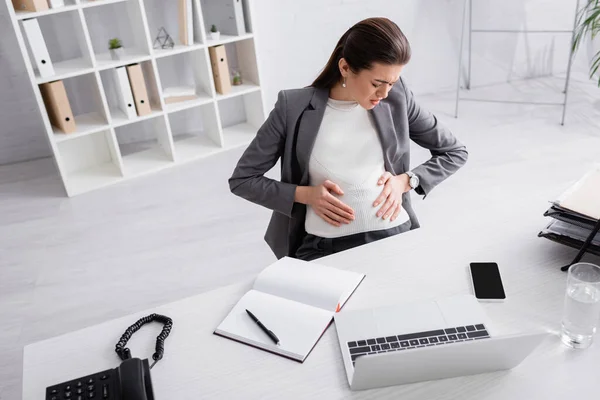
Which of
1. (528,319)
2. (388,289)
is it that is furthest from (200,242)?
(528,319)

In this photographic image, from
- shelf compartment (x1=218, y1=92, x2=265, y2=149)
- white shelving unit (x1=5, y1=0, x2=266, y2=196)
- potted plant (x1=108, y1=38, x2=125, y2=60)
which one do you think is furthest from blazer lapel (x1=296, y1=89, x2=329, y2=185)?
shelf compartment (x1=218, y1=92, x2=265, y2=149)

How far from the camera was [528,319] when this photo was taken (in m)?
1.20

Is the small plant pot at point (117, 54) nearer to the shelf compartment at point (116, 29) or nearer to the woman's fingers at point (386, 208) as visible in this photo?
the shelf compartment at point (116, 29)

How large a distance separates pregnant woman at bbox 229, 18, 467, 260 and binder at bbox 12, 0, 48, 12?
1805 millimetres

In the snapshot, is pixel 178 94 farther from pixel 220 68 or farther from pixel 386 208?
pixel 386 208

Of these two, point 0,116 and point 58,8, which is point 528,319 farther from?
point 0,116

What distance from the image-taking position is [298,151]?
1620mm

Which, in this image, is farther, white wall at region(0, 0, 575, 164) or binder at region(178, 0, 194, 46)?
white wall at region(0, 0, 575, 164)

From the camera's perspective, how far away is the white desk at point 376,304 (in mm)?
1065

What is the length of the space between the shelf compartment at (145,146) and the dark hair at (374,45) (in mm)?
2089

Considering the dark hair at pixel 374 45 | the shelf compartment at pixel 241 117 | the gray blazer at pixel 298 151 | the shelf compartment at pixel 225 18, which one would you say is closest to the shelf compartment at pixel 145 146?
the shelf compartment at pixel 241 117

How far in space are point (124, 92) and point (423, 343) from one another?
98.7 inches

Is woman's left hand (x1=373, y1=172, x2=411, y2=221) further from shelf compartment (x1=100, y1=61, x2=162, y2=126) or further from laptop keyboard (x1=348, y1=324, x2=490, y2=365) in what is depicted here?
shelf compartment (x1=100, y1=61, x2=162, y2=126)

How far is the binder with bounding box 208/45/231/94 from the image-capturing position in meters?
3.33
